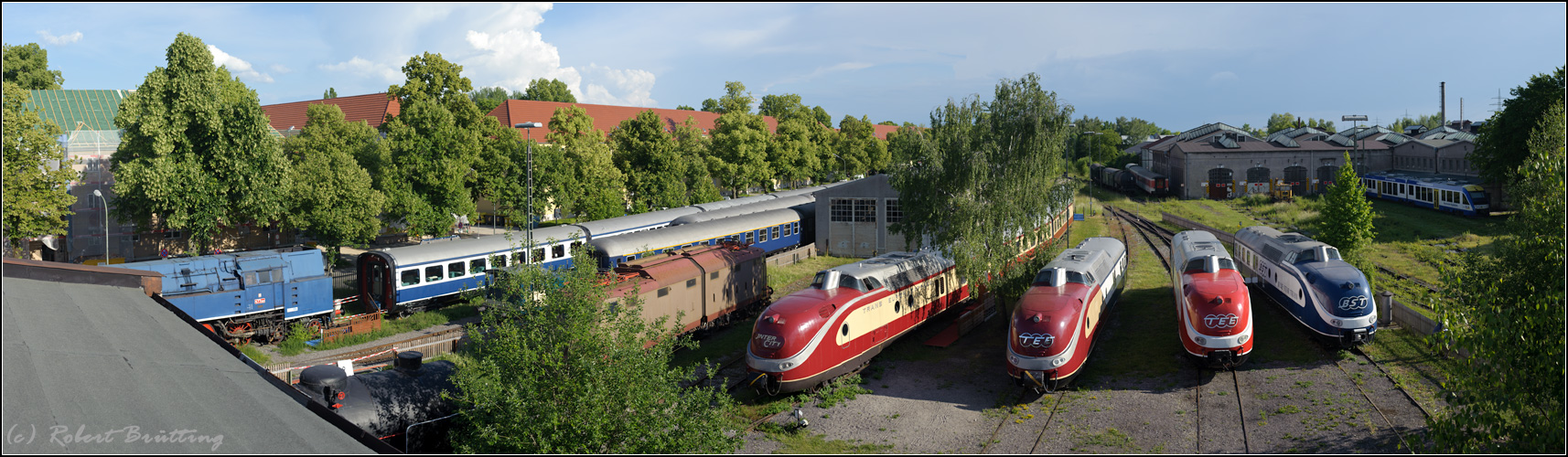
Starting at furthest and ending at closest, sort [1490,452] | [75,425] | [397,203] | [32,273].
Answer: [397,203], [32,273], [75,425], [1490,452]

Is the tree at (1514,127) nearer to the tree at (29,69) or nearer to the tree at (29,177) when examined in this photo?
the tree at (29,177)

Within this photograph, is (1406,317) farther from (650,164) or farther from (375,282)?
(650,164)

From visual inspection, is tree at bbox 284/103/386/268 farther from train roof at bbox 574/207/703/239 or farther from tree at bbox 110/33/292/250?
train roof at bbox 574/207/703/239

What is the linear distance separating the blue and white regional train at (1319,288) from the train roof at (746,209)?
27.2m

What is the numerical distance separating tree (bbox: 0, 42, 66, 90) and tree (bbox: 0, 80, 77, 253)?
3694cm

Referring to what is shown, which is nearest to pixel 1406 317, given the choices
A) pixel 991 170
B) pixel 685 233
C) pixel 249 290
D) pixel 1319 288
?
pixel 1319 288

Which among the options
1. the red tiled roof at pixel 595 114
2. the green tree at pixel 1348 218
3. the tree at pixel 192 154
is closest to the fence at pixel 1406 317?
the green tree at pixel 1348 218

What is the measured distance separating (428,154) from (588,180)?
12209mm

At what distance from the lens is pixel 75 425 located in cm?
1198

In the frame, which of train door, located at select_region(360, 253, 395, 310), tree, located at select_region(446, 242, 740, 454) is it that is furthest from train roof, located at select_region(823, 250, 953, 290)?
train door, located at select_region(360, 253, 395, 310)

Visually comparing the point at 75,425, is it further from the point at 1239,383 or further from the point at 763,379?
the point at 1239,383

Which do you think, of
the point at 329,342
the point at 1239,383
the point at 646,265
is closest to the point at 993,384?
the point at 1239,383

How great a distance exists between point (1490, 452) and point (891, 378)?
1537 centimetres

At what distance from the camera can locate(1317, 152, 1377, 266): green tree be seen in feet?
121
